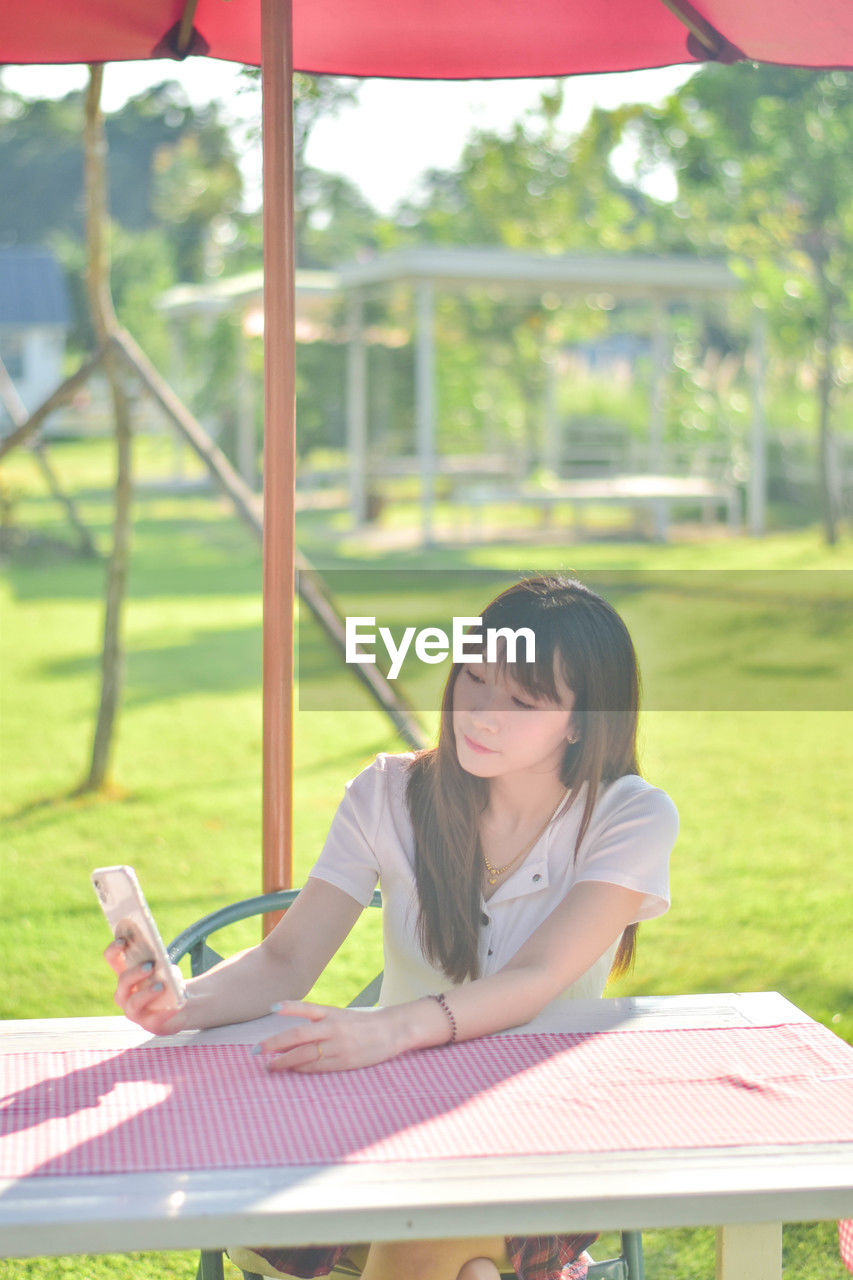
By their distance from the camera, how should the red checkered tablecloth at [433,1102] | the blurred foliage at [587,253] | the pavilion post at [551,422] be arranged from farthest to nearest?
1. the pavilion post at [551,422]
2. the blurred foliage at [587,253]
3. the red checkered tablecloth at [433,1102]

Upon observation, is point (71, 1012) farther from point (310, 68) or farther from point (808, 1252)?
point (310, 68)

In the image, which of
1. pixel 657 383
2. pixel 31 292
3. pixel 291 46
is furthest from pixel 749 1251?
pixel 31 292

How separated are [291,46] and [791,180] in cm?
1382

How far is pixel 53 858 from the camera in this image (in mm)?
5016

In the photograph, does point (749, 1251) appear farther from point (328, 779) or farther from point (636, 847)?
point (328, 779)

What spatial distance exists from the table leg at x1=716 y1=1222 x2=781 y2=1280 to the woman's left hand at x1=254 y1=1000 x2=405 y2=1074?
0.42m

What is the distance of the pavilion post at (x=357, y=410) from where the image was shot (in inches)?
620

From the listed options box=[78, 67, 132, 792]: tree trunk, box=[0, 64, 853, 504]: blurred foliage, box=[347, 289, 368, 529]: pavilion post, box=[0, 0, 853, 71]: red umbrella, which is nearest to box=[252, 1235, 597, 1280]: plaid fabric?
box=[0, 0, 853, 71]: red umbrella

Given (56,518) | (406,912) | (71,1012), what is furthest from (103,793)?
(56,518)

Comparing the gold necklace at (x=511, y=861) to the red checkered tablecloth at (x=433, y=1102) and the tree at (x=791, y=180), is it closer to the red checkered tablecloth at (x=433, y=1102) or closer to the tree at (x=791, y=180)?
the red checkered tablecloth at (x=433, y=1102)

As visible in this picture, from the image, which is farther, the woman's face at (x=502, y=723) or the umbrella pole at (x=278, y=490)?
the umbrella pole at (x=278, y=490)

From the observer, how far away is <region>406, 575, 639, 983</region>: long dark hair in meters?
1.99

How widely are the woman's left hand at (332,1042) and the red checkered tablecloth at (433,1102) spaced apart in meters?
0.02

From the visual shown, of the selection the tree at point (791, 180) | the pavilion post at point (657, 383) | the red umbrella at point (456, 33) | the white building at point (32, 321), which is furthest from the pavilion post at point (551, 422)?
the white building at point (32, 321)
